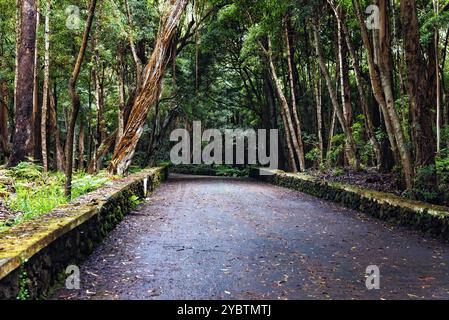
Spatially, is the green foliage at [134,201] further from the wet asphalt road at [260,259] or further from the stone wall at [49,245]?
the stone wall at [49,245]

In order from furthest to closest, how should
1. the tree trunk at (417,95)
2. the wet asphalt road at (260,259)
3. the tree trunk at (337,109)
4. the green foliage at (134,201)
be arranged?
the tree trunk at (337,109)
the green foliage at (134,201)
the tree trunk at (417,95)
the wet asphalt road at (260,259)

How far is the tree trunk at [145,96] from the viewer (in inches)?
563

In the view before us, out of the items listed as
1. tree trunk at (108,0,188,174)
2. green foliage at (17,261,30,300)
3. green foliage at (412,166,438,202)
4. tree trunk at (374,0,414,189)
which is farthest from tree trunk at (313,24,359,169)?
green foliage at (17,261,30,300)

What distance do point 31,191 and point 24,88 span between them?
5069 millimetres

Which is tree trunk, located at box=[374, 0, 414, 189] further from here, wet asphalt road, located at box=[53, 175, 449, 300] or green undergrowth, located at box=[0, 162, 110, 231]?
green undergrowth, located at box=[0, 162, 110, 231]

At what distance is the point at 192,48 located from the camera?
978 inches

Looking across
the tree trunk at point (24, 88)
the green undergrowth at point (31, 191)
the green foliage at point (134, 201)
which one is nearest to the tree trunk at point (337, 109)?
the green foliage at point (134, 201)

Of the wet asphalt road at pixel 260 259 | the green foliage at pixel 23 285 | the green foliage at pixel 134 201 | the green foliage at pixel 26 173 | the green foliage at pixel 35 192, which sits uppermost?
the green foliage at pixel 26 173

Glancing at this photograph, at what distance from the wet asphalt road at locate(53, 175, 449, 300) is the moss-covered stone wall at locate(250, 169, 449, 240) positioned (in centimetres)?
23

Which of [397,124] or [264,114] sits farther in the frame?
[264,114]

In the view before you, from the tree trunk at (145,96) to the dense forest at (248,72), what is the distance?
0.12ft
